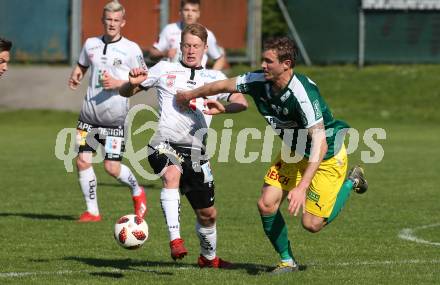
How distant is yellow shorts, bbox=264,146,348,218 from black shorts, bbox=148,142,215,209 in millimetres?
560

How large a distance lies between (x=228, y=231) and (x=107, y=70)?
285 centimetres

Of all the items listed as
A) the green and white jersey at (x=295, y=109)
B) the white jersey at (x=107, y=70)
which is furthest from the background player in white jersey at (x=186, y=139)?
the white jersey at (x=107, y=70)

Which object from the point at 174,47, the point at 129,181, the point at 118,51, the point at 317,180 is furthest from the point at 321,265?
the point at 174,47

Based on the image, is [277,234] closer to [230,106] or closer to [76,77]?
[230,106]

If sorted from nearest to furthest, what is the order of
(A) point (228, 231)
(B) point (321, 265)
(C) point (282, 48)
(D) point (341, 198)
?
(C) point (282, 48) → (B) point (321, 265) → (D) point (341, 198) → (A) point (228, 231)

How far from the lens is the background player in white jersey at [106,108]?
44.9ft

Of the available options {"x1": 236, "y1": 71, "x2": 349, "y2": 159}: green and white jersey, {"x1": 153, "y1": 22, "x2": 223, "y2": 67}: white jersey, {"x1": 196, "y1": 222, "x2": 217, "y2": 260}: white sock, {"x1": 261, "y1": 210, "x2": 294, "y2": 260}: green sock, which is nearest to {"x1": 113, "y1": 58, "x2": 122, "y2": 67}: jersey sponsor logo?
{"x1": 153, "y1": 22, "x2": 223, "y2": 67}: white jersey

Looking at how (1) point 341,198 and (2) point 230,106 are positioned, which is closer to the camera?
(2) point 230,106

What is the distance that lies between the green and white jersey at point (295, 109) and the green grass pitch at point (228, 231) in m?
1.16

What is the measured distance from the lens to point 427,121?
3003 cm

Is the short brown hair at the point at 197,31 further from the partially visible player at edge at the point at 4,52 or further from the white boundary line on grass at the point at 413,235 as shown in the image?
the white boundary line on grass at the point at 413,235

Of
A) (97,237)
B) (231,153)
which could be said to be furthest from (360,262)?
(231,153)

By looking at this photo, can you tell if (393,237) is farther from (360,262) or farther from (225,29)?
(225,29)

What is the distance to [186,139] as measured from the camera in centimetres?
1021
